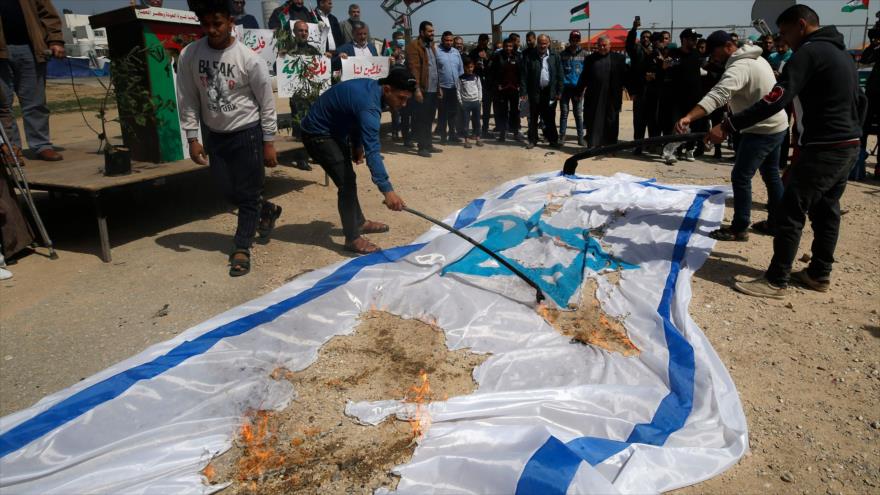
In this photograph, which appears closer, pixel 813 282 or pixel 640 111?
pixel 813 282

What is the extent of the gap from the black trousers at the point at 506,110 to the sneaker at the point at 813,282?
6670 millimetres

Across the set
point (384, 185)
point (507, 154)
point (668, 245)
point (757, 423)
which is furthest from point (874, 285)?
point (507, 154)

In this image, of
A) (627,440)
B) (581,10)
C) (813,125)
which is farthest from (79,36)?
(627,440)

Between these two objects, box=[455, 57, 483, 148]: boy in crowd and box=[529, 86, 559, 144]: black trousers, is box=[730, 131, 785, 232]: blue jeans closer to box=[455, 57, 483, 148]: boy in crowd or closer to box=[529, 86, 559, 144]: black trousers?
box=[529, 86, 559, 144]: black trousers

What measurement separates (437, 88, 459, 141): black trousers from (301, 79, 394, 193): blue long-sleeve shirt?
16.5 ft

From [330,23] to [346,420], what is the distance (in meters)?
7.61

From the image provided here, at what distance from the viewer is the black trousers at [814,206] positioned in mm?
3822

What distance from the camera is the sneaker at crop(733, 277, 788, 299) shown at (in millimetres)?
4066

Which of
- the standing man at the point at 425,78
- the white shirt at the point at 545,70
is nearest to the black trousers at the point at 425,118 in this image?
the standing man at the point at 425,78

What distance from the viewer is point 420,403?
278cm

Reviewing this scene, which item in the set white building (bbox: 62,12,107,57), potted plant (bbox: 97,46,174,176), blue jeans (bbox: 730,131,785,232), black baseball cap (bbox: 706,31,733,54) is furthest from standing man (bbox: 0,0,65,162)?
white building (bbox: 62,12,107,57)

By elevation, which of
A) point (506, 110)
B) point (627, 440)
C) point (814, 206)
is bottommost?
point (627, 440)

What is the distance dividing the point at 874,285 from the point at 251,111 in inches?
202

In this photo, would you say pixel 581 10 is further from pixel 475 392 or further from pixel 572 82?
pixel 475 392
